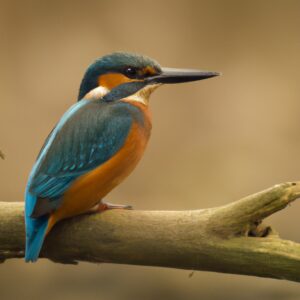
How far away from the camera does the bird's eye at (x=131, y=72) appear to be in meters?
1.58

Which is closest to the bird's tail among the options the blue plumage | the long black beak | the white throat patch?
the blue plumage

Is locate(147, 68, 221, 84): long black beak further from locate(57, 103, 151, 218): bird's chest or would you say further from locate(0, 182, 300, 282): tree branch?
locate(0, 182, 300, 282): tree branch

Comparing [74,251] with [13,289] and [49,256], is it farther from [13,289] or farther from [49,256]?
[13,289]

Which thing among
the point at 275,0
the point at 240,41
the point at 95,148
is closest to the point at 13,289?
the point at 240,41

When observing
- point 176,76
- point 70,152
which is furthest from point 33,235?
point 176,76

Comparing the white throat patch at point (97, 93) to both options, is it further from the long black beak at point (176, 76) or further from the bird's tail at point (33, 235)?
the bird's tail at point (33, 235)

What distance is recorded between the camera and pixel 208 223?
1.41 meters

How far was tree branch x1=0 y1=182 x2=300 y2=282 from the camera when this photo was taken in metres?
1.35

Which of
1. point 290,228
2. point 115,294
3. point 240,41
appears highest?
point 240,41

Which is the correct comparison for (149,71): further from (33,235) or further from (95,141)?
(33,235)

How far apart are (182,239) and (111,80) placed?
344 millimetres

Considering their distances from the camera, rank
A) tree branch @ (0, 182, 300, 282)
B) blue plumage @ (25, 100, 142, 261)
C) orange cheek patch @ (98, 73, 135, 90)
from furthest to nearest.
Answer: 1. orange cheek patch @ (98, 73, 135, 90)
2. blue plumage @ (25, 100, 142, 261)
3. tree branch @ (0, 182, 300, 282)

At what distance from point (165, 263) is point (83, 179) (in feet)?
0.74

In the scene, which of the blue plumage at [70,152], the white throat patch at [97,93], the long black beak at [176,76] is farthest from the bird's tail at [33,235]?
the long black beak at [176,76]
